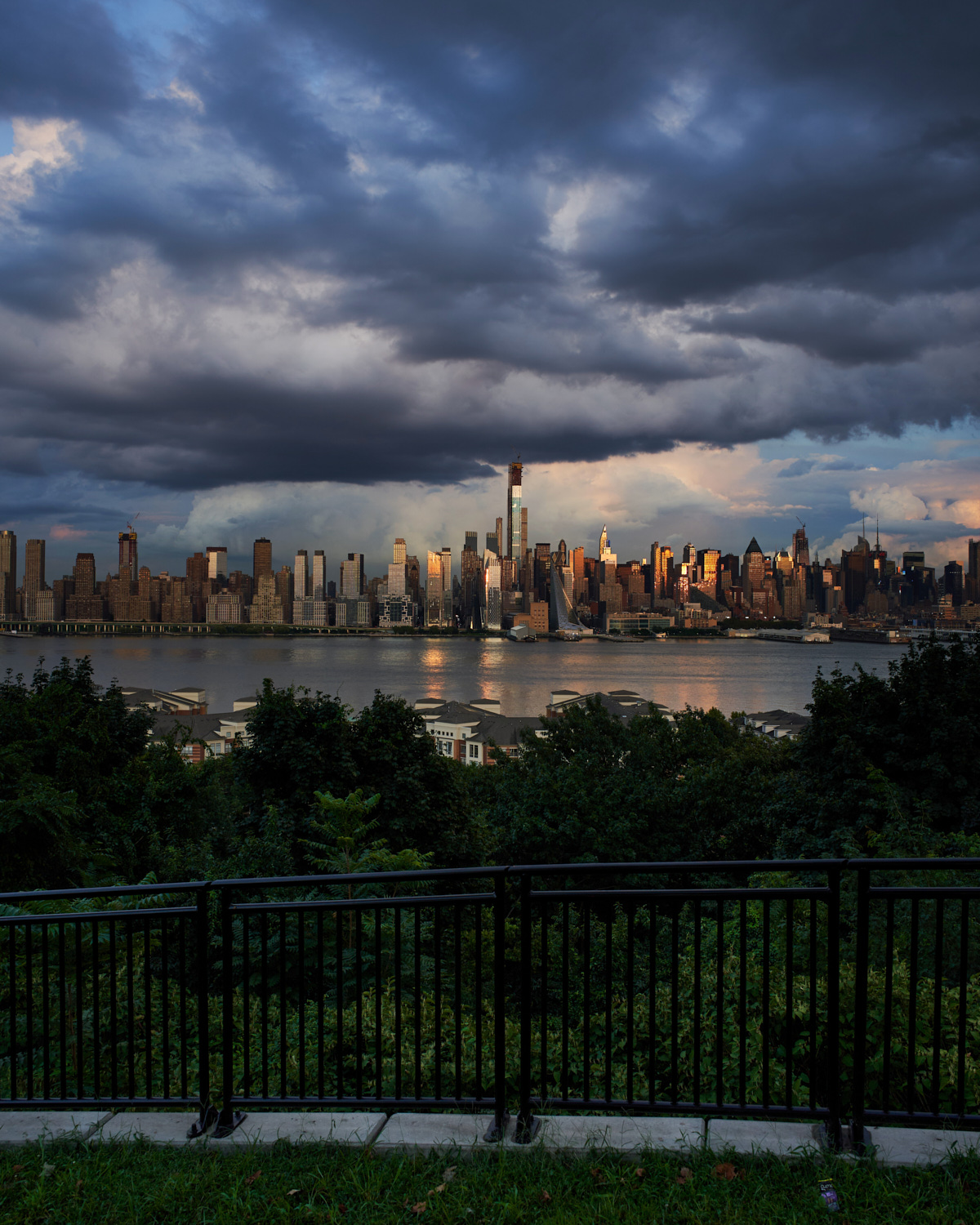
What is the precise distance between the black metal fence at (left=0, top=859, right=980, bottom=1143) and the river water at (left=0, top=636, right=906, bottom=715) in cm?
4740

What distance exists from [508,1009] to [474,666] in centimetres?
11075

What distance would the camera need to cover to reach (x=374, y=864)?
31.9ft

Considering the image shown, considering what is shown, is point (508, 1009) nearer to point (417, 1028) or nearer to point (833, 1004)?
point (417, 1028)

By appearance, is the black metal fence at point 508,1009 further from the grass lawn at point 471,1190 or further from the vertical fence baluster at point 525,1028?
the grass lawn at point 471,1190

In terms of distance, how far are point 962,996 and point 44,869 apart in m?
12.5

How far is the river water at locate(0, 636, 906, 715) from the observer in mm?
85062

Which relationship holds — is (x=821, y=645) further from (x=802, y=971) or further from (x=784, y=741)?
(x=802, y=971)

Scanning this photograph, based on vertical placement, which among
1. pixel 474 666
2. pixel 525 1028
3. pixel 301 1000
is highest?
pixel 525 1028

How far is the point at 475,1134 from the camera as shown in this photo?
10.7 feet

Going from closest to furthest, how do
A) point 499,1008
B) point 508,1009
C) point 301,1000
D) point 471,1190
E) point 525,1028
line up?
point 471,1190
point 525,1028
point 499,1008
point 301,1000
point 508,1009

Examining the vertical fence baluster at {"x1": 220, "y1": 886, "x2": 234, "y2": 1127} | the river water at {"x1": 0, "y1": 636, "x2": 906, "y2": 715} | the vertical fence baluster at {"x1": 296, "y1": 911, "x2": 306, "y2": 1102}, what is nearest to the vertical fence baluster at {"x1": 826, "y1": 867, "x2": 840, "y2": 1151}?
the vertical fence baluster at {"x1": 296, "y1": 911, "x2": 306, "y2": 1102}

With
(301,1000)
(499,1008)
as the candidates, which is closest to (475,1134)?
(499,1008)

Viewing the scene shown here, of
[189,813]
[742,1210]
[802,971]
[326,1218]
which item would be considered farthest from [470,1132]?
[189,813]

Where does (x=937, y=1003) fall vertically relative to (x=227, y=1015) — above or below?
above
